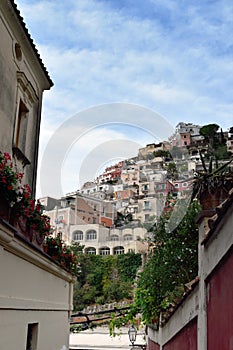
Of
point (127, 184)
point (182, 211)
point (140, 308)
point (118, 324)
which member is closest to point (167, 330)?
point (140, 308)

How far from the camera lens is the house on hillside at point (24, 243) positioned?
208 inches

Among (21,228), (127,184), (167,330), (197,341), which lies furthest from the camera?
(127,184)

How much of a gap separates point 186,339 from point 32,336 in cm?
232

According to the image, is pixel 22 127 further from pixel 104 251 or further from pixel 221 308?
pixel 104 251

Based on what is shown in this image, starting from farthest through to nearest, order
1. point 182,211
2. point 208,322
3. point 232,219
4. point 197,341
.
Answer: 1. point 182,211
2. point 197,341
3. point 208,322
4. point 232,219

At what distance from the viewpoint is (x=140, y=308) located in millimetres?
10859

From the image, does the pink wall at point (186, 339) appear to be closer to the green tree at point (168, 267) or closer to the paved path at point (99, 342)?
the green tree at point (168, 267)

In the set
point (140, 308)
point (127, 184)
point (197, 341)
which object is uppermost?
point (127, 184)

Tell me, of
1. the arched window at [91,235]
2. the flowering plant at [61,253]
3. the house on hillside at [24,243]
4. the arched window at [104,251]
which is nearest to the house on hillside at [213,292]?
the house on hillside at [24,243]

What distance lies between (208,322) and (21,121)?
6.62m

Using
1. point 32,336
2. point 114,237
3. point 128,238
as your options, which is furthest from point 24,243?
point 114,237

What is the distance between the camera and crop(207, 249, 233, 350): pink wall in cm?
375

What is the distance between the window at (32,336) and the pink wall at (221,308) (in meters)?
3.08

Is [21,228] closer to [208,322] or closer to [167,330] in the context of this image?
[208,322]
